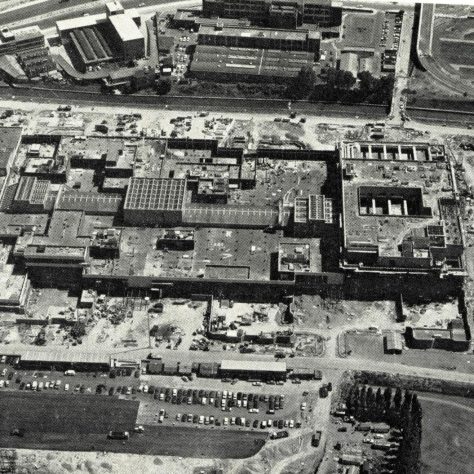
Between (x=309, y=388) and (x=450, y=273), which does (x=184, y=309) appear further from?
(x=450, y=273)

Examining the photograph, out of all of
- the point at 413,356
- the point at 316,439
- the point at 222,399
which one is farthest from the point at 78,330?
the point at 413,356

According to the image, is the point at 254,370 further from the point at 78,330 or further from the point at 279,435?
the point at 78,330

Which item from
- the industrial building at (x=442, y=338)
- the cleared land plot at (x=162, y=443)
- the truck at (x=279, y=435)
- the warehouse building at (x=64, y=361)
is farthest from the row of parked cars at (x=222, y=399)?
the industrial building at (x=442, y=338)

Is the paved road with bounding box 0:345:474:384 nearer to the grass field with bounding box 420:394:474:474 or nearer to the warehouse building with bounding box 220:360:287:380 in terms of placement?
the warehouse building with bounding box 220:360:287:380

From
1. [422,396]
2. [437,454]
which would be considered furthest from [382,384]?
[437,454]

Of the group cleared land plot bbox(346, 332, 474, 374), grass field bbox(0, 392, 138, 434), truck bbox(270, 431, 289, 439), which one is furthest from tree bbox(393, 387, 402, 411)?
grass field bbox(0, 392, 138, 434)
